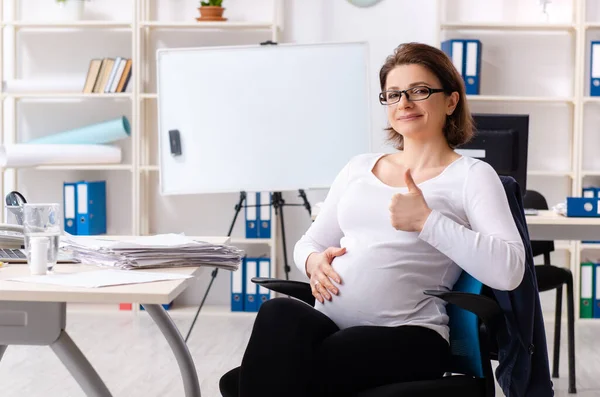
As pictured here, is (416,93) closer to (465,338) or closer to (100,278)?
(465,338)

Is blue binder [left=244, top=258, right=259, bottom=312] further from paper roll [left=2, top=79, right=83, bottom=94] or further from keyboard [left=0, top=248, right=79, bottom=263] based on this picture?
keyboard [left=0, top=248, right=79, bottom=263]

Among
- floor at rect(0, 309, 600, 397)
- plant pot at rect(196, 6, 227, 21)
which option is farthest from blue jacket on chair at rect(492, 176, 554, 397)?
plant pot at rect(196, 6, 227, 21)

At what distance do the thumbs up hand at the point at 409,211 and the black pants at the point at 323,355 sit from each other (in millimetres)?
213

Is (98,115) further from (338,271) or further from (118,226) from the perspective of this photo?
(338,271)

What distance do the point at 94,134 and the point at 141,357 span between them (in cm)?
153

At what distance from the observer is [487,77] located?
483 cm

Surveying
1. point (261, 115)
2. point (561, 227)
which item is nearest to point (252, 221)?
point (261, 115)

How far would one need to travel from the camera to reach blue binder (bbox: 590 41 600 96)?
4.56 m

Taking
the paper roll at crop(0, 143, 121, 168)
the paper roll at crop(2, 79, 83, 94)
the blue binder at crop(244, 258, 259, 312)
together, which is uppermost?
the paper roll at crop(2, 79, 83, 94)

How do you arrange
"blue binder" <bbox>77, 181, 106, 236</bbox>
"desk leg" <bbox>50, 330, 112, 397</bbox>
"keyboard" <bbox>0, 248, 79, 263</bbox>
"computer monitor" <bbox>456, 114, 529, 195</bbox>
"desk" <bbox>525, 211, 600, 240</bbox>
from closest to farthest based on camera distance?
1. "desk leg" <bbox>50, 330, 112, 397</bbox>
2. "keyboard" <bbox>0, 248, 79, 263</bbox>
3. "desk" <bbox>525, 211, 600, 240</bbox>
4. "computer monitor" <bbox>456, 114, 529, 195</bbox>
5. "blue binder" <bbox>77, 181, 106, 236</bbox>

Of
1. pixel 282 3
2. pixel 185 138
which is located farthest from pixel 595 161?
pixel 185 138

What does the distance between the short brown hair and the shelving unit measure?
8.56 feet

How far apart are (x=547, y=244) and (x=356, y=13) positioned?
1.93 meters

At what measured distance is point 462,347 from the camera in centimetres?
183
